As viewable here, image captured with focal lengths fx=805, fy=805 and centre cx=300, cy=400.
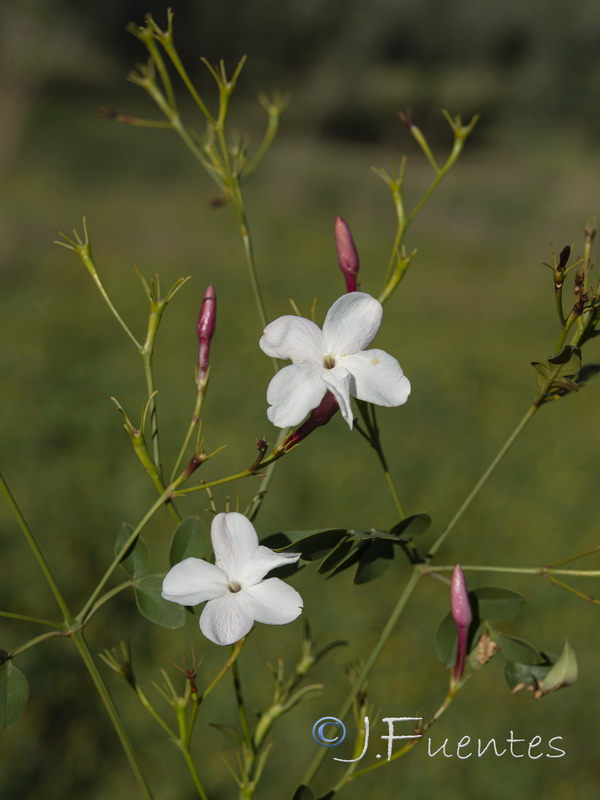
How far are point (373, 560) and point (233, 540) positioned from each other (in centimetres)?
13

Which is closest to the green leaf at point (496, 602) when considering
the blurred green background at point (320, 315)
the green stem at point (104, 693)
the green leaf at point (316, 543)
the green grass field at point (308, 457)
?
the green leaf at point (316, 543)

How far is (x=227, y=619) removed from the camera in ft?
1.27

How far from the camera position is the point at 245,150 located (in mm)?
612

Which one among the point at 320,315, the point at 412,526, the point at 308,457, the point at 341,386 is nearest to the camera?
the point at 341,386

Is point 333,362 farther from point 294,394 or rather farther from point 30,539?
point 30,539

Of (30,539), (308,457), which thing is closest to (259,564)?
(30,539)

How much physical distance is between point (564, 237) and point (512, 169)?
1.89 m

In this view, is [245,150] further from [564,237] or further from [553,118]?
[553,118]

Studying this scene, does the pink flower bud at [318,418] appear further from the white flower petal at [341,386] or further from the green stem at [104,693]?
the green stem at [104,693]

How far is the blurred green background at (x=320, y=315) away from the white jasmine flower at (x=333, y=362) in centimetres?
97

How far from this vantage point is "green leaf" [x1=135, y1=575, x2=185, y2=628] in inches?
17.8

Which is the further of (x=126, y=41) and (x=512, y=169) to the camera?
(x=126, y=41)

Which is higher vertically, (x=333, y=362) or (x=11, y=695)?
(x=333, y=362)

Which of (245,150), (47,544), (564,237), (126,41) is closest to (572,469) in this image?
(47,544)
